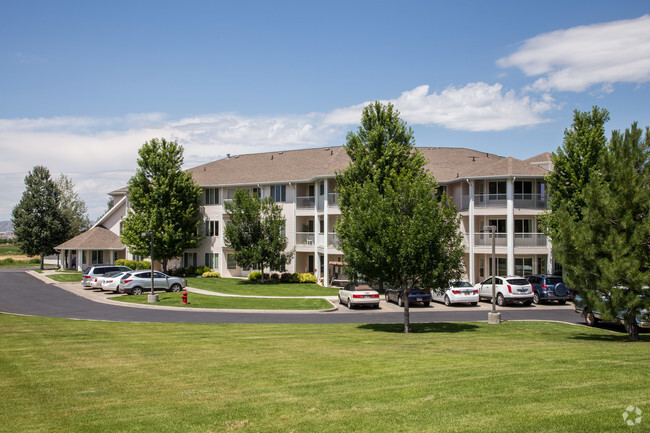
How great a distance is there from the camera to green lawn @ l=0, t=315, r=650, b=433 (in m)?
7.92

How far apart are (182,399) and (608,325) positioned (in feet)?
64.9

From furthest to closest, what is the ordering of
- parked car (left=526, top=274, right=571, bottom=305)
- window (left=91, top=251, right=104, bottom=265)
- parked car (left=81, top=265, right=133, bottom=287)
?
window (left=91, top=251, right=104, bottom=265) < parked car (left=81, top=265, right=133, bottom=287) < parked car (left=526, top=274, right=571, bottom=305)

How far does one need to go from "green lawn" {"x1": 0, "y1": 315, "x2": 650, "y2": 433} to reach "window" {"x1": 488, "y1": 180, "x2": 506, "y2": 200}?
73.9 ft

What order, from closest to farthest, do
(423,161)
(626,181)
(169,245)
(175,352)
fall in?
(175,352) < (626,181) < (423,161) < (169,245)

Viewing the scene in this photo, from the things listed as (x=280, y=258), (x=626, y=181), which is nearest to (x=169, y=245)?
(x=280, y=258)

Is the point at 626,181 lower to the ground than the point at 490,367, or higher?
higher

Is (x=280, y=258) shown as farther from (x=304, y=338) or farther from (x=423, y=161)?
(x=304, y=338)

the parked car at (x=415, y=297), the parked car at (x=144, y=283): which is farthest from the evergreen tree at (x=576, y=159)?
the parked car at (x=144, y=283)

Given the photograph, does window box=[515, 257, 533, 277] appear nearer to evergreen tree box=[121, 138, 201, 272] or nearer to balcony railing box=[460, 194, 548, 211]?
balcony railing box=[460, 194, 548, 211]

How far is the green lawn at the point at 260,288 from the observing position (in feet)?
123

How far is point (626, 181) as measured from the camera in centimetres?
1750

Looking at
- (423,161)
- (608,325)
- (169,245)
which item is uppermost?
(423,161)

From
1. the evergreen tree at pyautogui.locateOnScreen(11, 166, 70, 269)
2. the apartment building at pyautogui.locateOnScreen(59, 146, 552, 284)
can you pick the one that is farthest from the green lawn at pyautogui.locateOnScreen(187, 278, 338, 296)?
the evergreen tree at pyautogui.locateOnScreen(11, 166, 70, 269)

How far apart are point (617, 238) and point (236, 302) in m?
20.7
